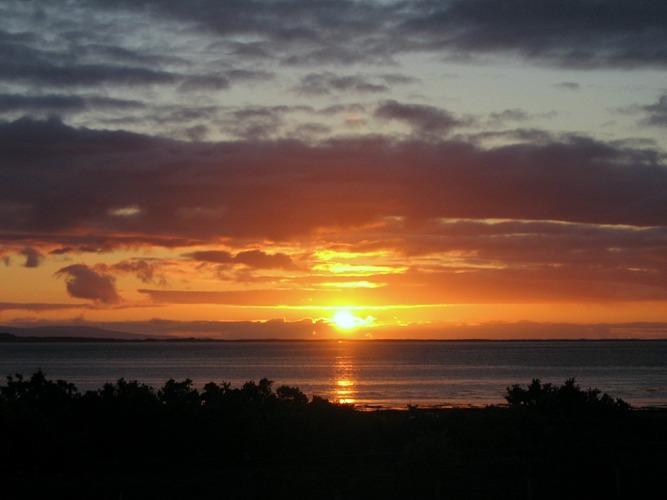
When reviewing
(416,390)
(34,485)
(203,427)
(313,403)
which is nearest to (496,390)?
(416,390)

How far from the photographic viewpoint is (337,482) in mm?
21484

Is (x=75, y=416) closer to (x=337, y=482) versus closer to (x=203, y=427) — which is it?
(x=203, y=427)

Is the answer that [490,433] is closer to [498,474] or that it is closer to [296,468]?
[498,474]

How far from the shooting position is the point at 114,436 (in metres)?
26.5

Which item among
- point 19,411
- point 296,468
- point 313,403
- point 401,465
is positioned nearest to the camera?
point 401,465

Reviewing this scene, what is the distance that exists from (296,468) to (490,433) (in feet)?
25.8

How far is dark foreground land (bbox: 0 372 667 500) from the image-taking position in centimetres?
2092

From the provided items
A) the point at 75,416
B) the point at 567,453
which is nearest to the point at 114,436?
the point at 75,416

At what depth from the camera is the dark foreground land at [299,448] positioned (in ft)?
68.6

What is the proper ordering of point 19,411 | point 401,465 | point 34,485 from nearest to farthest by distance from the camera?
point 34,485, point 401,465, point 19,411

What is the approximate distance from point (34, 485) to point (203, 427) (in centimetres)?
761

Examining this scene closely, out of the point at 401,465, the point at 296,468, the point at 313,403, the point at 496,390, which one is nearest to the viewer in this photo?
the point at 401,465

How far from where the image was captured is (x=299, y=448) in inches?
1079

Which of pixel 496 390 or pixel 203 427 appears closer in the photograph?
pixel 203 427
